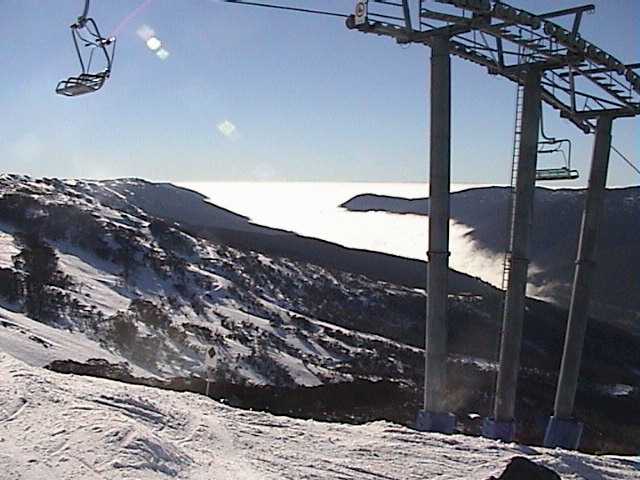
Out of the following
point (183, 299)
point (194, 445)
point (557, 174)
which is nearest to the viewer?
point (194, 445)

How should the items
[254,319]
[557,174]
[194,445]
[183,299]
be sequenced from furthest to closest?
[254,319] → [183,299] → [557,174] → [194,445]

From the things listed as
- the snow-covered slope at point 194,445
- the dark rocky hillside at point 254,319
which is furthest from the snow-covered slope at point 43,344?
the snow-covered slope at point 194,445

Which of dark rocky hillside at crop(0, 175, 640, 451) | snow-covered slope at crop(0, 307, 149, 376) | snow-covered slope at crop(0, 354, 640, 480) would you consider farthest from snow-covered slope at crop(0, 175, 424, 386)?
snow-covered slope at crop(0, 354, 640, 480)

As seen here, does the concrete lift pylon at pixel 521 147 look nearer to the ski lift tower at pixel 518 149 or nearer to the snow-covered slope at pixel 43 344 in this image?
the ski lift tower at pixel 518 149

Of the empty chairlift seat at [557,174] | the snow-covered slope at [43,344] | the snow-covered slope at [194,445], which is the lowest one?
the snow-covered slope at [43,344]

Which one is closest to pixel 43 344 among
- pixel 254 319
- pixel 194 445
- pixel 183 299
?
pixel 183 299

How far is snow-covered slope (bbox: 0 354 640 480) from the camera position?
7859 mm

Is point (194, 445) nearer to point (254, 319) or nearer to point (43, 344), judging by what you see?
point (43, 344)

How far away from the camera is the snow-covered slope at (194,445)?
786cm

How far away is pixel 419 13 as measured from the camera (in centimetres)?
1441

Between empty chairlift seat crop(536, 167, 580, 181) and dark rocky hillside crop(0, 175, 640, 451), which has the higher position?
empty chairlift seat crop(536, 167, 580, 181)

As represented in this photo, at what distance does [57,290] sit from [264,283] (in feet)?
54.3

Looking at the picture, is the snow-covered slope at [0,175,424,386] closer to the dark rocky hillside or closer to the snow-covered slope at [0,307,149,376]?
the dark rocky hillside

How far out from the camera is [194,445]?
9.57 meters
